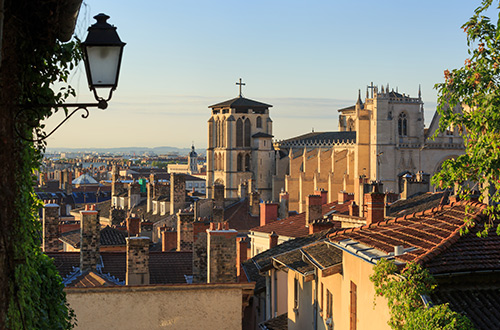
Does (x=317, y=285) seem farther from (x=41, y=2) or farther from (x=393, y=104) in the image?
(x=393, y=104)

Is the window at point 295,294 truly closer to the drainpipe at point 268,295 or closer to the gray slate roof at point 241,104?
the drainpipe at point 268,295

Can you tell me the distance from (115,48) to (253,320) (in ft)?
48.6

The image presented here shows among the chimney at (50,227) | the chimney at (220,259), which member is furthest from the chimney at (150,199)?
the chimney at (220,259)

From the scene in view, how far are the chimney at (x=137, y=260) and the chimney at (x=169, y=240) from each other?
9463 mm

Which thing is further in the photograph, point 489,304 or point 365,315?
point 365,315

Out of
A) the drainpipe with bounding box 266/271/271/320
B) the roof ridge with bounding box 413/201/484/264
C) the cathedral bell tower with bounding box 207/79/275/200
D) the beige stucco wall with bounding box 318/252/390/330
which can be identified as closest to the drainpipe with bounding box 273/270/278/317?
the drainpipe with bounding box 266/271/271/320

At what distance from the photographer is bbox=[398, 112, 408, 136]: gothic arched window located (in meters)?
71.8

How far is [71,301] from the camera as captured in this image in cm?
1380

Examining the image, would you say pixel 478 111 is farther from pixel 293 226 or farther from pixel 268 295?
pixel 293 226

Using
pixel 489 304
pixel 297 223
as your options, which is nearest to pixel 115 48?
pixel 489 304

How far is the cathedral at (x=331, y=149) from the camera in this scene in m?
70.8

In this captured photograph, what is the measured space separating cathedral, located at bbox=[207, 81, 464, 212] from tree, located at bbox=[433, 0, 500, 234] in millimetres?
44332

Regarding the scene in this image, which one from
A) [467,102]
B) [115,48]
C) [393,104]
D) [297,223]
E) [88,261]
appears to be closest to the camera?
[115,48]

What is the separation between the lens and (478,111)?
8.54 meters
